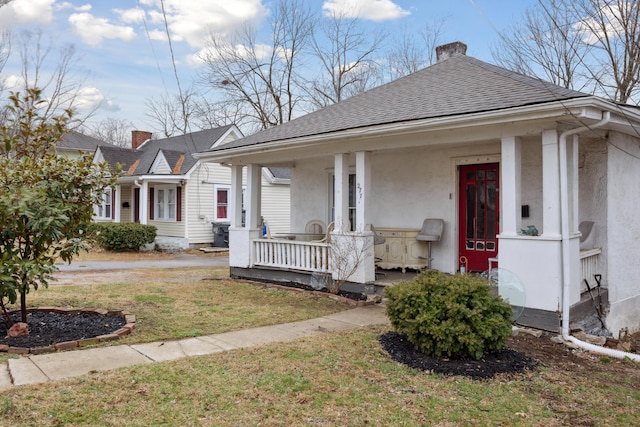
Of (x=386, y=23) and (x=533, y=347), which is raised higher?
(x=386, y=23)

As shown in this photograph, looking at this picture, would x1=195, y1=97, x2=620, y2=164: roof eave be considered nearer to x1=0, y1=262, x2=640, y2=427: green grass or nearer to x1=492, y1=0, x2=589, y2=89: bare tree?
x1=0, y1=262, x2=640, y2=427: green grass

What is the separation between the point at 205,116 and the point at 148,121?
25.4 ft

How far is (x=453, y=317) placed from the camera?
4.61 metres

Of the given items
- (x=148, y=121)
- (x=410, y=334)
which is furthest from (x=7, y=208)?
(x=148, y=121)

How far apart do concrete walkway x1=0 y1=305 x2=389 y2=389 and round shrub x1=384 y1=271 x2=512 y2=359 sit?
155 cm

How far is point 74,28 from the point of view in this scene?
937 cm

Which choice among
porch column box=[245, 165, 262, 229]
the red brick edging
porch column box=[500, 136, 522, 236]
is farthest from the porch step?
porch column box=[500, 136, 522, 236]

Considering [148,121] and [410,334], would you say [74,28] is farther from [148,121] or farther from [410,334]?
[148,121]

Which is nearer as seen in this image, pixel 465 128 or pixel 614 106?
pixel 614 106

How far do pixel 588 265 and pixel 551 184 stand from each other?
179 cm

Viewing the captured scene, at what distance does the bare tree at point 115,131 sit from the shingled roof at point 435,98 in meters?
38.4

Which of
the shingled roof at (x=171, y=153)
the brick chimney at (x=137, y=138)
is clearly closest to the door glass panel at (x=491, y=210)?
the shingled roof at (x=171, y=153)

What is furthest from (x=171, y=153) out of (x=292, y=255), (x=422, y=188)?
(x=422, y=188)

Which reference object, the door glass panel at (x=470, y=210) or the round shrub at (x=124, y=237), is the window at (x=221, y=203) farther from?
the door glass panel at (x=470, y=210)
